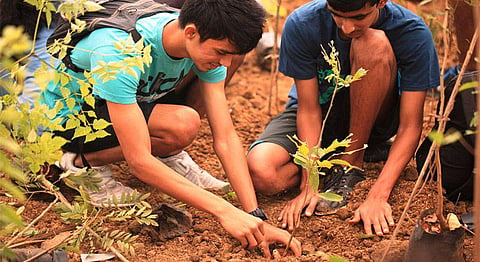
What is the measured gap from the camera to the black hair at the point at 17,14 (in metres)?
2.71

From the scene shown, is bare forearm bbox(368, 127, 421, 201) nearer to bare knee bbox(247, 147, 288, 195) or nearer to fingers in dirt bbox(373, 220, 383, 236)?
fingers in dirt bbox(373, 220, 383, 236)

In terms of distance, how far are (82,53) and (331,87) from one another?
39.9 inches

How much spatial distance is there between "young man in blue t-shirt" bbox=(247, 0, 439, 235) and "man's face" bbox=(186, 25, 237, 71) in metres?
0.40

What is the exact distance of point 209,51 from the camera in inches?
86.0

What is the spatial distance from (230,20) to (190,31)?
154mm

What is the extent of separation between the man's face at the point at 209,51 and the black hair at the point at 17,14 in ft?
2.90

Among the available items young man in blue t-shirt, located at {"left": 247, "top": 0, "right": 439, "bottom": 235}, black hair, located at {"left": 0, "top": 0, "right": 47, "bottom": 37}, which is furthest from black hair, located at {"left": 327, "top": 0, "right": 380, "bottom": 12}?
black hair, located at {"left": 0, "top": 0, "right": 47, "bottom": 37}

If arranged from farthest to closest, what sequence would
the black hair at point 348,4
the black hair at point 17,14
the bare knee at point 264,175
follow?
1. the black hair at point 17,14
2. the bare knee at point 264,175
3. the black hair at point 348,4

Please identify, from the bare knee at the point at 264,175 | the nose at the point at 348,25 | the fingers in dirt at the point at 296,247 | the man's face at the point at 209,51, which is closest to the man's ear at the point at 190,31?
the man's face at the point at 209,51

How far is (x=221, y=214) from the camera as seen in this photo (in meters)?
2.17

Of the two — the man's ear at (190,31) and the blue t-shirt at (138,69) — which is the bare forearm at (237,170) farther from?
the man's ear at (190,31)

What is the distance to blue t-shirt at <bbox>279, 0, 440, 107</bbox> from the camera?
8.16 ft

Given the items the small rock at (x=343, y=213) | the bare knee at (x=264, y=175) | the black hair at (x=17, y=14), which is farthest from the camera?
the black hair at (x=17, y=14)

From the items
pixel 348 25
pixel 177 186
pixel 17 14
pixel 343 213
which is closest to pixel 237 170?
pixel 177 186
